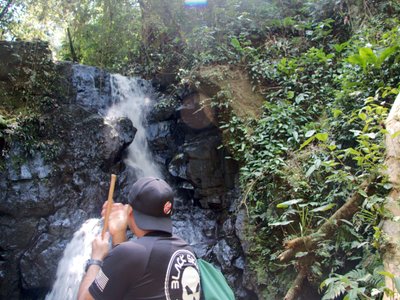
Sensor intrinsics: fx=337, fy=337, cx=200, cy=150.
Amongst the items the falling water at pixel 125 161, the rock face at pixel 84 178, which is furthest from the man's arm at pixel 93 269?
the falling water at pixel 125 161

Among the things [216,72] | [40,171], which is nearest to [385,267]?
[216,72]

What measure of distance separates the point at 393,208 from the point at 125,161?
6785 mm

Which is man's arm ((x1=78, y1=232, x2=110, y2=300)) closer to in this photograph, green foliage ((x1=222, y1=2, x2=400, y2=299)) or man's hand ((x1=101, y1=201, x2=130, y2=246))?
man's hand ((x1=101, y1=201, x2=130, y2=246))

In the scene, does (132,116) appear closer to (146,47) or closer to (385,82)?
(146,47)

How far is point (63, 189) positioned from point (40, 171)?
631mm

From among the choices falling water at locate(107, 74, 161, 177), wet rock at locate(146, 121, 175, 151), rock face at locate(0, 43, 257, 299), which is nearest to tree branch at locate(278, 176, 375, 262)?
rock face at locate(0, 43, 257, 299)

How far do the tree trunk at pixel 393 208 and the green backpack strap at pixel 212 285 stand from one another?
145 cm

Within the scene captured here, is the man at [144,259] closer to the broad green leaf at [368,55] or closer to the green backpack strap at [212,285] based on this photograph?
the green backpack strap at [212,285]

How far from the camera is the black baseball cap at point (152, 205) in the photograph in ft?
5.69

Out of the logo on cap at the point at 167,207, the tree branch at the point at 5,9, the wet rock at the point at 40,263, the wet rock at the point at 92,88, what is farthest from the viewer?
the tree branch at the point at 5,9

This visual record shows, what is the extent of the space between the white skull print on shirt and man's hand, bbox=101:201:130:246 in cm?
35

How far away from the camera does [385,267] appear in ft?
9.16

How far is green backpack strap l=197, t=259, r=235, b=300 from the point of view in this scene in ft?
5.43

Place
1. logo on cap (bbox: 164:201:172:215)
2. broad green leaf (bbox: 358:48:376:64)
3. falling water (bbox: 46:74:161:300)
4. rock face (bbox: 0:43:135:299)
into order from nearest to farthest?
logo on cap (bbox: 164:201:172:215) → broad green leaf (bbox: 358:48:376:64) → falling water (bbox: 46:74:161:300) → rock face (bbox: 0:43:135:299)
